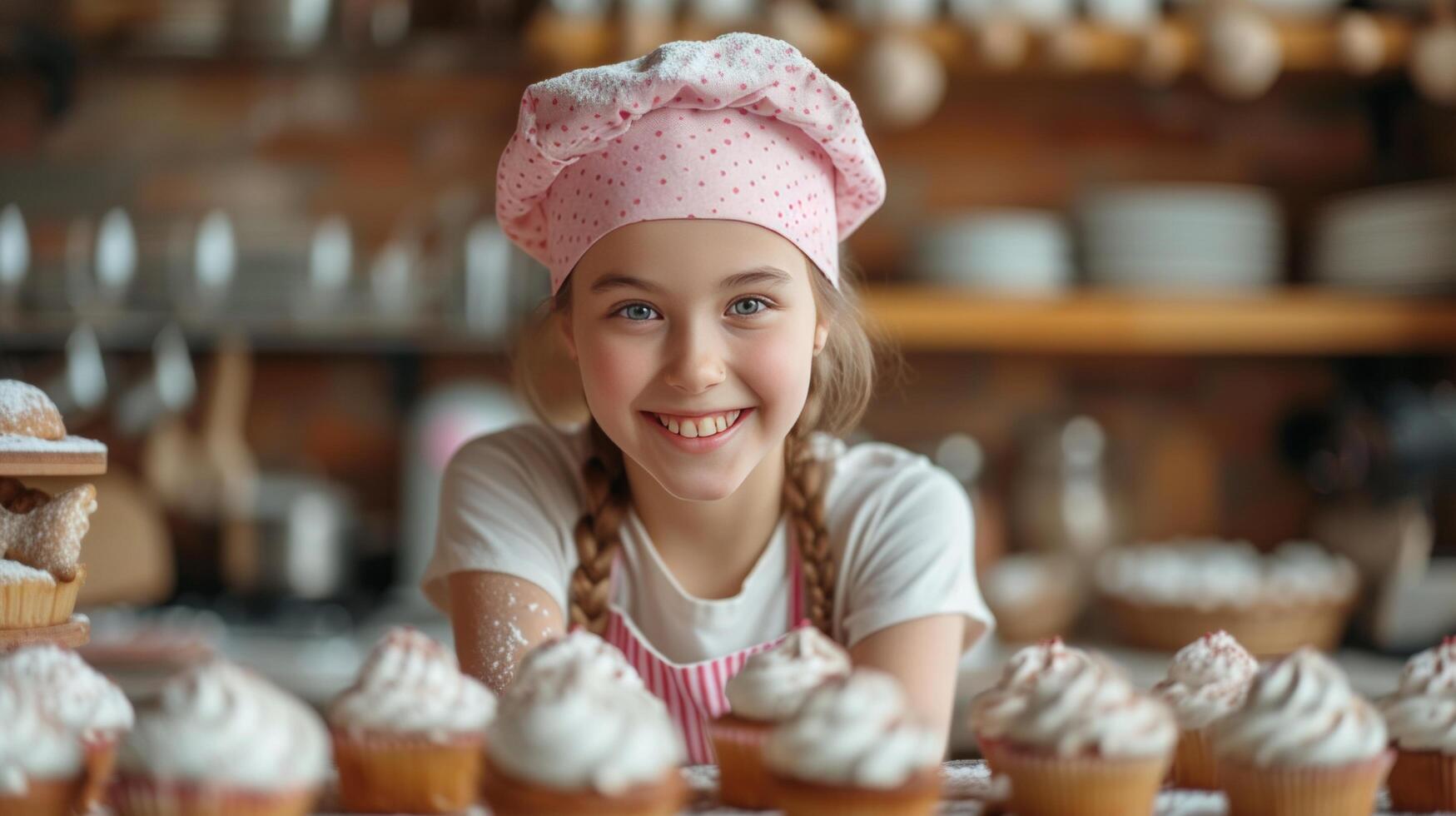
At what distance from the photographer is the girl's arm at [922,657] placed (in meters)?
1.16

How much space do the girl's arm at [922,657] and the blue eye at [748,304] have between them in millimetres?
304

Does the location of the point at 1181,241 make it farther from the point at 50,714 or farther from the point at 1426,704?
the point at 50,714

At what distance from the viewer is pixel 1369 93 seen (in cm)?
307

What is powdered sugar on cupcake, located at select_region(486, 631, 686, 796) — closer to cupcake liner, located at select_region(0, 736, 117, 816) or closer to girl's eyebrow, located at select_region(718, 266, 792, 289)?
cupcake liner, located at select_region(0, 736, 117, 816)

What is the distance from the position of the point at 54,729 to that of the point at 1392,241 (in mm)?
2599

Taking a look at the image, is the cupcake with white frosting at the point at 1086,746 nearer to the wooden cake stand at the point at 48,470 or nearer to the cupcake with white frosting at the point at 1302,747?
the cupcake with white frosting at the point at 1302,747

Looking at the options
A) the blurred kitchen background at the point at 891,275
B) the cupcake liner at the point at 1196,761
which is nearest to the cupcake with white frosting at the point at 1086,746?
the cupcake liner at the point at 1196,761

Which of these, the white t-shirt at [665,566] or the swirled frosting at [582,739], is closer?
the swirled frosting at [582,739]

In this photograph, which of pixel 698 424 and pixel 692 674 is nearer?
pixel 698 424

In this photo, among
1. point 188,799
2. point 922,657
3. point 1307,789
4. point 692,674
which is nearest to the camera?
point 188,799

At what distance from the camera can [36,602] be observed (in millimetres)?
907

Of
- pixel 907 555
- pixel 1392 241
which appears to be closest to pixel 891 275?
pixel 1392 241

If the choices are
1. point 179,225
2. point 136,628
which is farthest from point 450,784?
point 179,225

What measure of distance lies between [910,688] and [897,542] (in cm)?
16
